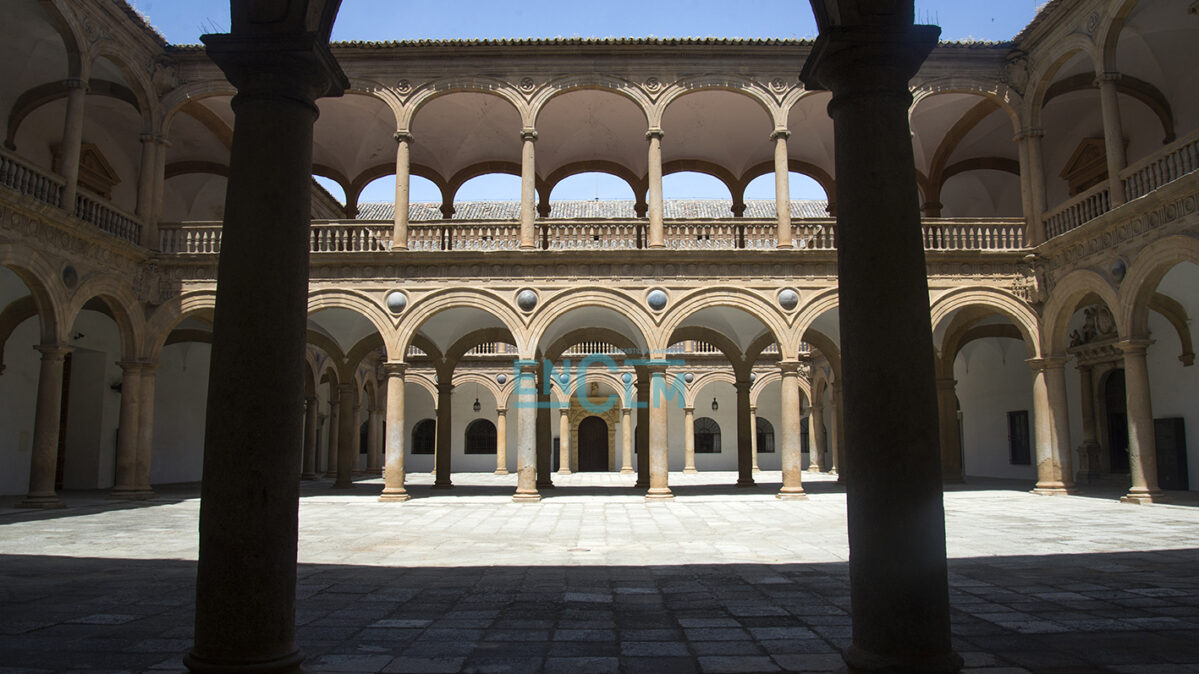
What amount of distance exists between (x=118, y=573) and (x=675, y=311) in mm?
10826

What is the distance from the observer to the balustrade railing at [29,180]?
12.5 m

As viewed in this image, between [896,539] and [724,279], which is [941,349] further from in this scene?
[896,539]

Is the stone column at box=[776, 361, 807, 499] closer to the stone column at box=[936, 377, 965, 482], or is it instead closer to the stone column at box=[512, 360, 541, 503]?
the stone column at box=[936, 377, 965, 482]

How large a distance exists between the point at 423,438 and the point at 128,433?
737 inches

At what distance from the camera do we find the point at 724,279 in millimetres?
15844

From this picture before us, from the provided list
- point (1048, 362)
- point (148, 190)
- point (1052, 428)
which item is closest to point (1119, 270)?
point (1048, 362)

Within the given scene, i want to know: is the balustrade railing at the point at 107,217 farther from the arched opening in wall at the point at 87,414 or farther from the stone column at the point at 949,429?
the stone column at the point at 949,429

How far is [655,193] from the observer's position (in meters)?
16.2

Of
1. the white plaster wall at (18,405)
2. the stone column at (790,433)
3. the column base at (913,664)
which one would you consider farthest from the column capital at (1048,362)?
the white plaster wall at (18,405)

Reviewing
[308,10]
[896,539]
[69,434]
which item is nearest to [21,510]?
[69,434]

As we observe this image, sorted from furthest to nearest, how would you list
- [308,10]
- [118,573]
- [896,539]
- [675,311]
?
[675,311] < [118,573] < [308,10] < [896,539]

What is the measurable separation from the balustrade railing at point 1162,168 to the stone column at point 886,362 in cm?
1126

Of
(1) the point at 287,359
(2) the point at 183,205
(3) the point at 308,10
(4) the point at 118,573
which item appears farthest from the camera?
(2) the point at 183,205

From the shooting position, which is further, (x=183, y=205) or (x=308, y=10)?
(x=183, y=205)
